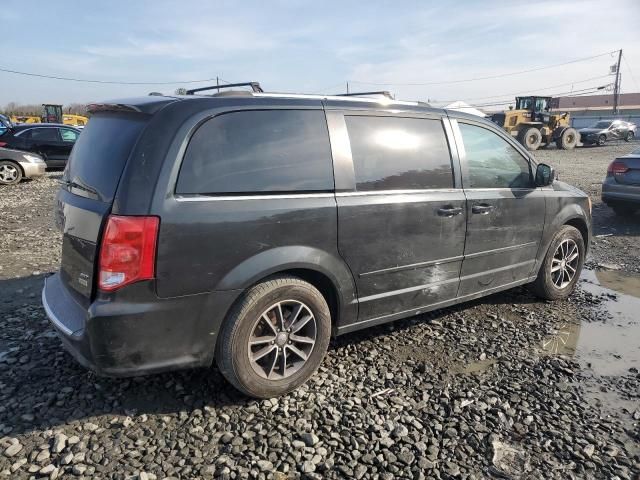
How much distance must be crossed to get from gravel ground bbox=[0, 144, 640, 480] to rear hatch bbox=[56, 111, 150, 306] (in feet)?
2.47

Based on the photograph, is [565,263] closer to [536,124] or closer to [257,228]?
[257,228]

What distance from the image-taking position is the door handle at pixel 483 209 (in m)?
3.92

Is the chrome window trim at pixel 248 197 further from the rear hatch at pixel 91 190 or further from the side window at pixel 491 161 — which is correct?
the side window at pixel 491 161

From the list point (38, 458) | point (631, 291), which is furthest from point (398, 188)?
point (631, 291)

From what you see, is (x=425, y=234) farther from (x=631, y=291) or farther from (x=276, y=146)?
(x=631, y=291)

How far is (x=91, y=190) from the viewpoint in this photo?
2.82m

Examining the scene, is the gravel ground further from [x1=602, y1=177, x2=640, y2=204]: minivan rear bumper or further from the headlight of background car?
the headlight of background car

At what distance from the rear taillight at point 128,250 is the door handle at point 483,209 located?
98.8 inches

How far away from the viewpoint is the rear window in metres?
2.70

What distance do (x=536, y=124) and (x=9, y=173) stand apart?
24.9 m

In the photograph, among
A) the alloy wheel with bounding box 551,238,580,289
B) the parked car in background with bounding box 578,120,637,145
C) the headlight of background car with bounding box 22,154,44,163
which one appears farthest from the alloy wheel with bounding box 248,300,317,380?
the parked car in background with bounding box 578,120,637,145

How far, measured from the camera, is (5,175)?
12086 mm

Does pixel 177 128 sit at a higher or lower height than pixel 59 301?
higher

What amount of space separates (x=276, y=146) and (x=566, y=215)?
3.24 m
